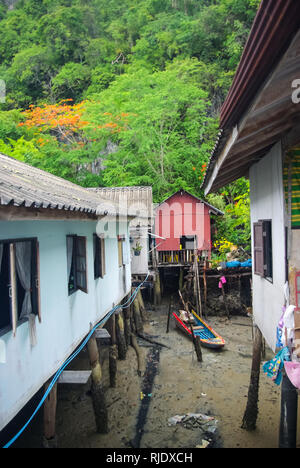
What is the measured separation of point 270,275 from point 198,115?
2066cm

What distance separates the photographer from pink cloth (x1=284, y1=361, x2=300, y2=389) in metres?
4.51

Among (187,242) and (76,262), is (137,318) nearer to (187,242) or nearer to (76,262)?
(187,242)

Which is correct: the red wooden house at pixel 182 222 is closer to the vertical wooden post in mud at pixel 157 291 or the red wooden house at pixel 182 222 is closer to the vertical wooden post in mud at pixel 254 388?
the vertical wooden post in mud at pixel 157 291

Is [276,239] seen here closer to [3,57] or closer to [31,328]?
[31,328]

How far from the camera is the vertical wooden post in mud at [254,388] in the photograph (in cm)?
800

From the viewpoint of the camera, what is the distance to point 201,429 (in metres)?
8.84

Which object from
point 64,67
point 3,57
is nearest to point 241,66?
point 64,67

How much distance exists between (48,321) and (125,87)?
72.0ft

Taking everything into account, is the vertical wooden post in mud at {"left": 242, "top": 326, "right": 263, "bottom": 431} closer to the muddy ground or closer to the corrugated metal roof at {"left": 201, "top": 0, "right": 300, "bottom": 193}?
the muddy ground

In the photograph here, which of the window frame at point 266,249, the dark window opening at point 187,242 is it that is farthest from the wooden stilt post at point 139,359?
the dark window opening at point 187,242

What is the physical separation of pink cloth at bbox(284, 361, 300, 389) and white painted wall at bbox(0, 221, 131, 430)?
12.8 ft

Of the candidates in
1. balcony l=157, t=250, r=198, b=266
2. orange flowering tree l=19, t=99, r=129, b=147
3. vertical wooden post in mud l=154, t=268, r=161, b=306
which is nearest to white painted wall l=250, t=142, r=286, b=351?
balcony l=157, t=250, r=198, b=266

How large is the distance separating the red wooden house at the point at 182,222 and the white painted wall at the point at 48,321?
1356 cm

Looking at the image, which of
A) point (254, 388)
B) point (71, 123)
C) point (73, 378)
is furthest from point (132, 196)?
point (73, 378)
